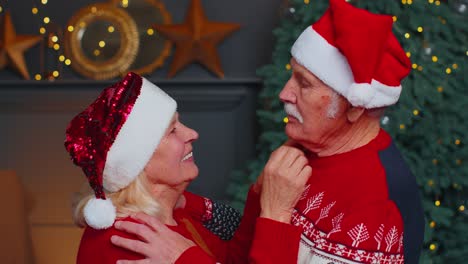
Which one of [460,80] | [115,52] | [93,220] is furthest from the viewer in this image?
[115,52]

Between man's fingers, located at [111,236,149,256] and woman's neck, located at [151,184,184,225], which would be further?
woman's neck, located at [151,184,184,225]

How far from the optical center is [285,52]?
14.1 feet

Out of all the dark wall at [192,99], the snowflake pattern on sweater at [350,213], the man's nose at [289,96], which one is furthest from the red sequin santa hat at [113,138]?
the dark wall at [192,99]

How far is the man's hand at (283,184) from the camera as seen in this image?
82.4 inches

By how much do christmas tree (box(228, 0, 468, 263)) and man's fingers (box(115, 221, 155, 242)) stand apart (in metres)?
2.11

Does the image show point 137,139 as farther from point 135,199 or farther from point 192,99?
point 192,99

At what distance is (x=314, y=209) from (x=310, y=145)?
0.62 feet

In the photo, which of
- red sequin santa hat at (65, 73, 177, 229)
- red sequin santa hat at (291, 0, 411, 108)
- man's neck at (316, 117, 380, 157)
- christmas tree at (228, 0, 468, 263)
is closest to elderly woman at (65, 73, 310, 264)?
red sequin santa hat at (65, 73, 177, 229)

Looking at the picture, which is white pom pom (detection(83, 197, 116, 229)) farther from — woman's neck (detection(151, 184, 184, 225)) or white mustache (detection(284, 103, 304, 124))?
white mustache (detection(284, 103, 304, 124))

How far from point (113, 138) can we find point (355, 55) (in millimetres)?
653

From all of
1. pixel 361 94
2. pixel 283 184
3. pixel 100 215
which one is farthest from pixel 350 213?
pixel 100 215

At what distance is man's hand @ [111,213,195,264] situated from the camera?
2.08m

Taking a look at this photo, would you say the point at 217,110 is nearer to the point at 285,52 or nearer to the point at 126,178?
the point at 285,52

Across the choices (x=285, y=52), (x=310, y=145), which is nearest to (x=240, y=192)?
(x=285, y=52)
